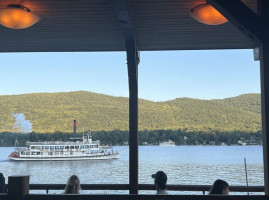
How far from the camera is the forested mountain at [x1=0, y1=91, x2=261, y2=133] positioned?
1731 inches

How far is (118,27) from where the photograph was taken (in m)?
3.67

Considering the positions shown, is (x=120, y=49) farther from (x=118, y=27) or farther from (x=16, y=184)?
(x=16, y=184)

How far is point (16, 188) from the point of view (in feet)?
5.17

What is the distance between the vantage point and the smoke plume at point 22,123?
44.4 m

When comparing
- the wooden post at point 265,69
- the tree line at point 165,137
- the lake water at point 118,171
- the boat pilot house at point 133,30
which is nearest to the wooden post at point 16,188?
the boat pilot house at point 133,30

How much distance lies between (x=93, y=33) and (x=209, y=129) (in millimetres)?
46546

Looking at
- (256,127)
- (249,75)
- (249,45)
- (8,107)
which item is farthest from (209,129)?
(249,45)

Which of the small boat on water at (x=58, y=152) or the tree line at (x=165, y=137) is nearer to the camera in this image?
the small boat on water at (x=58, y=152)

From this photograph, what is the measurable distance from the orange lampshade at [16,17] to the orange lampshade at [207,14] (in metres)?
1.47

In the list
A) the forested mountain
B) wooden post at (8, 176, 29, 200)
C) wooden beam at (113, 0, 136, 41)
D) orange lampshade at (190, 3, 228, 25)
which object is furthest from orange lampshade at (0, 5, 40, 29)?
the forested mountain

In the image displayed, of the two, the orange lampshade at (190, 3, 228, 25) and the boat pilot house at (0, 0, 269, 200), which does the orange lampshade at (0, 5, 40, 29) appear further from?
the orange lampshade at (190, 3, 228, 25)

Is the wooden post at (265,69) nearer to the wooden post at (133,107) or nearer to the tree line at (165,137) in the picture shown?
the wooden post at (133,107)

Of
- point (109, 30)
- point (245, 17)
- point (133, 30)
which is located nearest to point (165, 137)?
point (109, 30)

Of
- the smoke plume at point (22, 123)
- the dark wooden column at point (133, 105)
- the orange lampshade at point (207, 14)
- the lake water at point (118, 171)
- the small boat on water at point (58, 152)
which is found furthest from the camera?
the smoke plume at point (22, 123)
